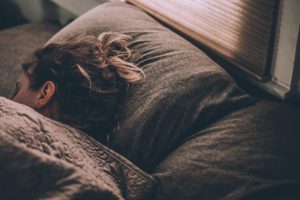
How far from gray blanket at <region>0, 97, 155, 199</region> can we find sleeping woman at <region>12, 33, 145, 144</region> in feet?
0.50

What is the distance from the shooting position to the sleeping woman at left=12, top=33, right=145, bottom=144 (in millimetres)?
1062

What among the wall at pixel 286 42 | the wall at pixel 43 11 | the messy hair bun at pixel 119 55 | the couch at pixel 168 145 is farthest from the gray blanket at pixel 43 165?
the wall at pixel 43 11

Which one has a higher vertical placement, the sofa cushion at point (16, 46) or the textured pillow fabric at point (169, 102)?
the textured pillow fabric at point (169, 102)

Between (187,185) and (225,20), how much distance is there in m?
0.51

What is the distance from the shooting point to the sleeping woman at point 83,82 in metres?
1.06

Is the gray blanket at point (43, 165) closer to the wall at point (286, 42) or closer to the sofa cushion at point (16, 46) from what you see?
the wall at point (286, 42)

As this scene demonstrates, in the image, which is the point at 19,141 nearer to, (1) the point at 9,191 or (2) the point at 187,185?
(1) the point at 9,191

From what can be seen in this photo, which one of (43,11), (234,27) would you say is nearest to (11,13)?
(43,11)

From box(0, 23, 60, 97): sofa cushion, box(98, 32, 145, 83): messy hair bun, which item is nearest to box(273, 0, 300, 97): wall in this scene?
box(98, 32, 145, 83): messy hair bun

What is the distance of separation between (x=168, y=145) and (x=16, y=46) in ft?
3.29

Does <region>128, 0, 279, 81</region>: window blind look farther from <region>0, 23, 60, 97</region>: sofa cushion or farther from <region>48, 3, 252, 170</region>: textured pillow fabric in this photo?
<region>0, 23, 60, 97</region>: sofa cushion

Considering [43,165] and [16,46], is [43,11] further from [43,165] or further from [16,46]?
[43,165]

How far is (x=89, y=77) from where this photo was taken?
3.56 ft

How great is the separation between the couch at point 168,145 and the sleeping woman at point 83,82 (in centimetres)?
4
